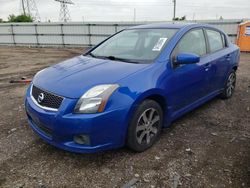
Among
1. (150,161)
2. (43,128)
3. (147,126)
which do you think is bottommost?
(150,161)

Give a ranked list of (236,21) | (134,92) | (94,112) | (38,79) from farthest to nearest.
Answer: (236,21)
(38,79)
(134,92)
(94,112)

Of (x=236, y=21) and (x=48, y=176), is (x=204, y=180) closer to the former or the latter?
(x=48, y=176)

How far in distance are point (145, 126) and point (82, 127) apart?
2.87 ft

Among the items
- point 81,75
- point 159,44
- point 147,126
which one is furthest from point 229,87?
point 81,75

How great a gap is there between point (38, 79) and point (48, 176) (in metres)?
1.22

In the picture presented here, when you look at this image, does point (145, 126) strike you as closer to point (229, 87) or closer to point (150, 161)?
point (150, 161)

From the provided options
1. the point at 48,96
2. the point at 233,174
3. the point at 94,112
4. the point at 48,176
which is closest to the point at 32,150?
the point at 48,176

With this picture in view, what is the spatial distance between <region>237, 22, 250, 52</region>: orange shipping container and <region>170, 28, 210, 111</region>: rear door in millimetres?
9707

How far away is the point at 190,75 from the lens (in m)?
A: 3.28

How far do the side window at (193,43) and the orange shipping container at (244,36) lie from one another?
32.0ft

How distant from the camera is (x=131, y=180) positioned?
7.80 feet

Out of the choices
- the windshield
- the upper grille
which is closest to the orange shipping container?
the windshield

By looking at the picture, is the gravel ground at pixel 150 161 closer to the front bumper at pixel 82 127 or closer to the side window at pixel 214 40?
the front bumper at pixel 82 127

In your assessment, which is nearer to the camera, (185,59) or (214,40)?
(185,59)
